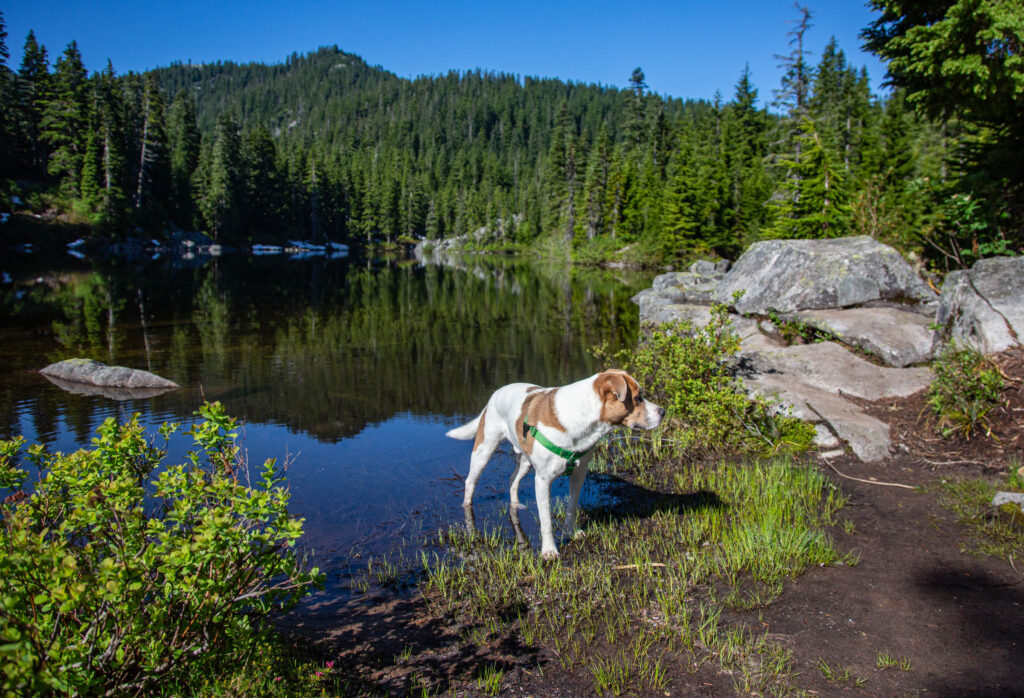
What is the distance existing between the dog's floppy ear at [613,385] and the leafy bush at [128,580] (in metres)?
3.23

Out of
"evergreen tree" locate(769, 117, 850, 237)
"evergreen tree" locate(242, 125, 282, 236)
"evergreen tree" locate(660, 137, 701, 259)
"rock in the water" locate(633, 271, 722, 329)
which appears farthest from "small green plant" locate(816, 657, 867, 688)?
"evergreen tree" locate(242, 125, 282, 236)

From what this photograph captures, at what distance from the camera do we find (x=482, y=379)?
48.7 feet

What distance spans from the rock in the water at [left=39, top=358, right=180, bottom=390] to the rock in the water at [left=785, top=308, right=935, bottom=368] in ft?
45.3

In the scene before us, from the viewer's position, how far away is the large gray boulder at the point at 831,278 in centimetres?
1252

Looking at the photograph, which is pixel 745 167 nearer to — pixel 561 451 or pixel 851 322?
pixel 851 322

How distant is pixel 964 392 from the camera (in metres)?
8.18

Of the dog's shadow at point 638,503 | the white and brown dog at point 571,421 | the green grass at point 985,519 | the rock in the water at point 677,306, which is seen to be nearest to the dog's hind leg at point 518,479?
the white and brown dog at point 571,421

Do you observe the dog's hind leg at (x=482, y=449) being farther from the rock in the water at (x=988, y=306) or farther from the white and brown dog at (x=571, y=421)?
the rock in the water at (x=988, y=306)

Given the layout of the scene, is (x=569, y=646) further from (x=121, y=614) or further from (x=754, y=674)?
(x=121, y=614)

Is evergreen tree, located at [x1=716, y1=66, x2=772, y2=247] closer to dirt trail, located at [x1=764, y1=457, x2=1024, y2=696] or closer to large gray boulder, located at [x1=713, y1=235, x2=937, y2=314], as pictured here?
large gray boulder, located at [x1=713, y1=235, x2=937, y2=314]

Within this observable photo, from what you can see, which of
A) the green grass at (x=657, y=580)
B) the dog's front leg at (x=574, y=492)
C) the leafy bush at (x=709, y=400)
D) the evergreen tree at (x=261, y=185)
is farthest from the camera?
the evergreen tree at (x=261, y=185)

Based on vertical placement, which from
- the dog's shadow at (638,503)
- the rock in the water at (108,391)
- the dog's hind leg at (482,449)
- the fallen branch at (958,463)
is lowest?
the dog's shadow at (638,503)

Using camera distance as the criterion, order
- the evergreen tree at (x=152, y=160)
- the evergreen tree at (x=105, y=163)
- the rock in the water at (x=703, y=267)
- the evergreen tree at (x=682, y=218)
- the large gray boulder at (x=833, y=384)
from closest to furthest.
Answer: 1. the large gray boulder at (x=833, y=384)
2. the rock in the water at (x=703, y=267)
3. the evergreen tree at (x=682, y=218)
4. the evergreen tree at (x=105, y=163)
5. the evergreen tree at (x=152, y=160)

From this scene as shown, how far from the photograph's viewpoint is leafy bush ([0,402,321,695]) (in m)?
2.49
